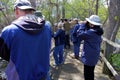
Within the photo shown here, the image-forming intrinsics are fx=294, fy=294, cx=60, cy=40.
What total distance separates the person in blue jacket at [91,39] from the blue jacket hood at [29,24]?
281 centimetres

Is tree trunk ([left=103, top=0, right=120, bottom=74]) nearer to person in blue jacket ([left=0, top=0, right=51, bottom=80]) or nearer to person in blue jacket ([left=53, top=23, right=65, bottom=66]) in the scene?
person in blue jacket ([left=53, top=23, right=65, bottom=66])

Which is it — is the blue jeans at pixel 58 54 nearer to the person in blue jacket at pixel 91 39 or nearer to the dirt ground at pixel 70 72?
the dirt ground at pixel 70 72

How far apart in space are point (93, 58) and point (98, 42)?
1.18ft

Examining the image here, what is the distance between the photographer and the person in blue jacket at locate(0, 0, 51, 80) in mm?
A: 3213

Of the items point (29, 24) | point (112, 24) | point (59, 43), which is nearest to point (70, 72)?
point (59, 43)

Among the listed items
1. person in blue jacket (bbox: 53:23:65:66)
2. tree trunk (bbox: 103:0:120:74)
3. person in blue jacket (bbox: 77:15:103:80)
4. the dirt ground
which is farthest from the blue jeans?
person in blue jacket (bbox: 77:15:103:80)

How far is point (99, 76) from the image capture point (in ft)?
29.0

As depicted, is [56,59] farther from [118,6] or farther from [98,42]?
[98,42]

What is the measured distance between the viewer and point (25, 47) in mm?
3258

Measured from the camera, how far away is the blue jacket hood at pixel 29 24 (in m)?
3.25

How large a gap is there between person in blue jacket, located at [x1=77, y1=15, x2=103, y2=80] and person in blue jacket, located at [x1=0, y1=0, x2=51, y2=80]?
9.19ft

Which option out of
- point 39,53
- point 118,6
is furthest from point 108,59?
point 39,53

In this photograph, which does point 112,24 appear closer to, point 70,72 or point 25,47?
point 70,72

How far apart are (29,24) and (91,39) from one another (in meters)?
3.04
